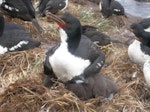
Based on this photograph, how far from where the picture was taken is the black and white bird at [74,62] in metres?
5.62

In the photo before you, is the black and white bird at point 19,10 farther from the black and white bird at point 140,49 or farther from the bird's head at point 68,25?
the bird's head at point 68,25

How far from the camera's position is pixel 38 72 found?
6.52m

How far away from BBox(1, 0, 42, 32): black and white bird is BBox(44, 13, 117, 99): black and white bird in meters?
2.94

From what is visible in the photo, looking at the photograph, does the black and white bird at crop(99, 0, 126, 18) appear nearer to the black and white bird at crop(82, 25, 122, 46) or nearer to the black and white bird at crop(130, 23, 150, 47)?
the black and white bird at crop(82, 25, 122, 46)

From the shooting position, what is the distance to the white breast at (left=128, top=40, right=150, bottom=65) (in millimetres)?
7843

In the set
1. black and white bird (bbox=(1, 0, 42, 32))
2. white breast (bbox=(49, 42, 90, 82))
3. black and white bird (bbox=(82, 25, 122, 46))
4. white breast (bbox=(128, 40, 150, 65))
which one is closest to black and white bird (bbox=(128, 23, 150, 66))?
white breast (bbox=(128, 40, 150, 65))

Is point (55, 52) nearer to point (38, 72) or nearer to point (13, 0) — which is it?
point (38, 72)

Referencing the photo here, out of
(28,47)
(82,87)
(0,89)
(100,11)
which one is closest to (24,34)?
(28,47)

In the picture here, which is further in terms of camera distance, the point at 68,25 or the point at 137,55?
the point at 137,55

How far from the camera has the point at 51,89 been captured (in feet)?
19.2

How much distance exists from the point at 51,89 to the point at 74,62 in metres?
0.52

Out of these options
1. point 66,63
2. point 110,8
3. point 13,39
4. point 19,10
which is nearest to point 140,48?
point 13,39

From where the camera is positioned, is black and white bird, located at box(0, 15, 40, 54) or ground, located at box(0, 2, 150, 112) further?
black and white bird, located at box(0, 15, 40, 54)

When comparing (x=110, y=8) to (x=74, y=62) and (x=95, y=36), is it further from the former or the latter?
(x=74, y=62)
